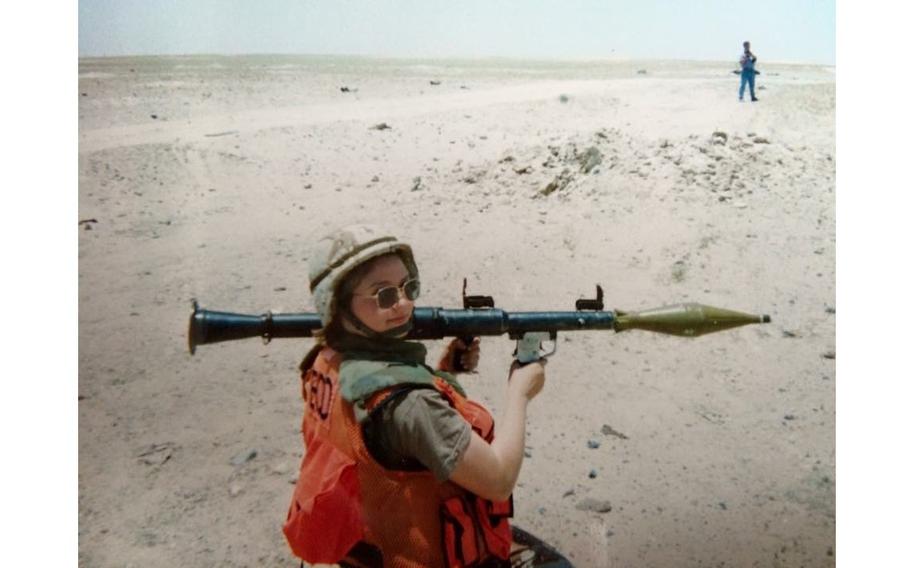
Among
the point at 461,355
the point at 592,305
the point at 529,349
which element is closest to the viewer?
the point at 529,349

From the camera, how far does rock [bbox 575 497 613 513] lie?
8.68ft

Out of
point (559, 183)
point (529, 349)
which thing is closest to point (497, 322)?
point (529, 349)

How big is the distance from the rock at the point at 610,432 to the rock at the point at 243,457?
1.39 meters

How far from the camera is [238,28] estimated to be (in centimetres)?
249

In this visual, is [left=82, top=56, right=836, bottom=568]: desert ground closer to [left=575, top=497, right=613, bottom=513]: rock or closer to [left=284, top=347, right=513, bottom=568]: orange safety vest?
[left=575, top=497, right=613, bottom=513]: rock

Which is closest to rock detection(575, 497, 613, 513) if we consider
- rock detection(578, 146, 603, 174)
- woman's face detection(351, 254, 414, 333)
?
woman's face detection(351, 254, 414, 333)

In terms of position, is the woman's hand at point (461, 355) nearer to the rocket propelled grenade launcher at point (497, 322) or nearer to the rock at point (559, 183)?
the rocket propelled grenade launcher at point (497, 322)

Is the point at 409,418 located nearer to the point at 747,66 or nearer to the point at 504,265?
the point at 504,265

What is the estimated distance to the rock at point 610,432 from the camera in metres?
2.93

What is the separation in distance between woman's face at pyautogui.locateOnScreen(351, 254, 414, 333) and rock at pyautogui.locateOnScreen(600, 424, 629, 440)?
1.55m

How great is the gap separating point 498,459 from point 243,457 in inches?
57.7

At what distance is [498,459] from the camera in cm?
157

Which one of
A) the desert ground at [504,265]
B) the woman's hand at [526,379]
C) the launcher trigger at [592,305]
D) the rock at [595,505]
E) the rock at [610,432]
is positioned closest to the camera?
the woman's hand at [526,379]

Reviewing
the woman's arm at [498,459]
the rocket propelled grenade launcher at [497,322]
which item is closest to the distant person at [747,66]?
the rocket propelled grenade launcher at [497,322]
